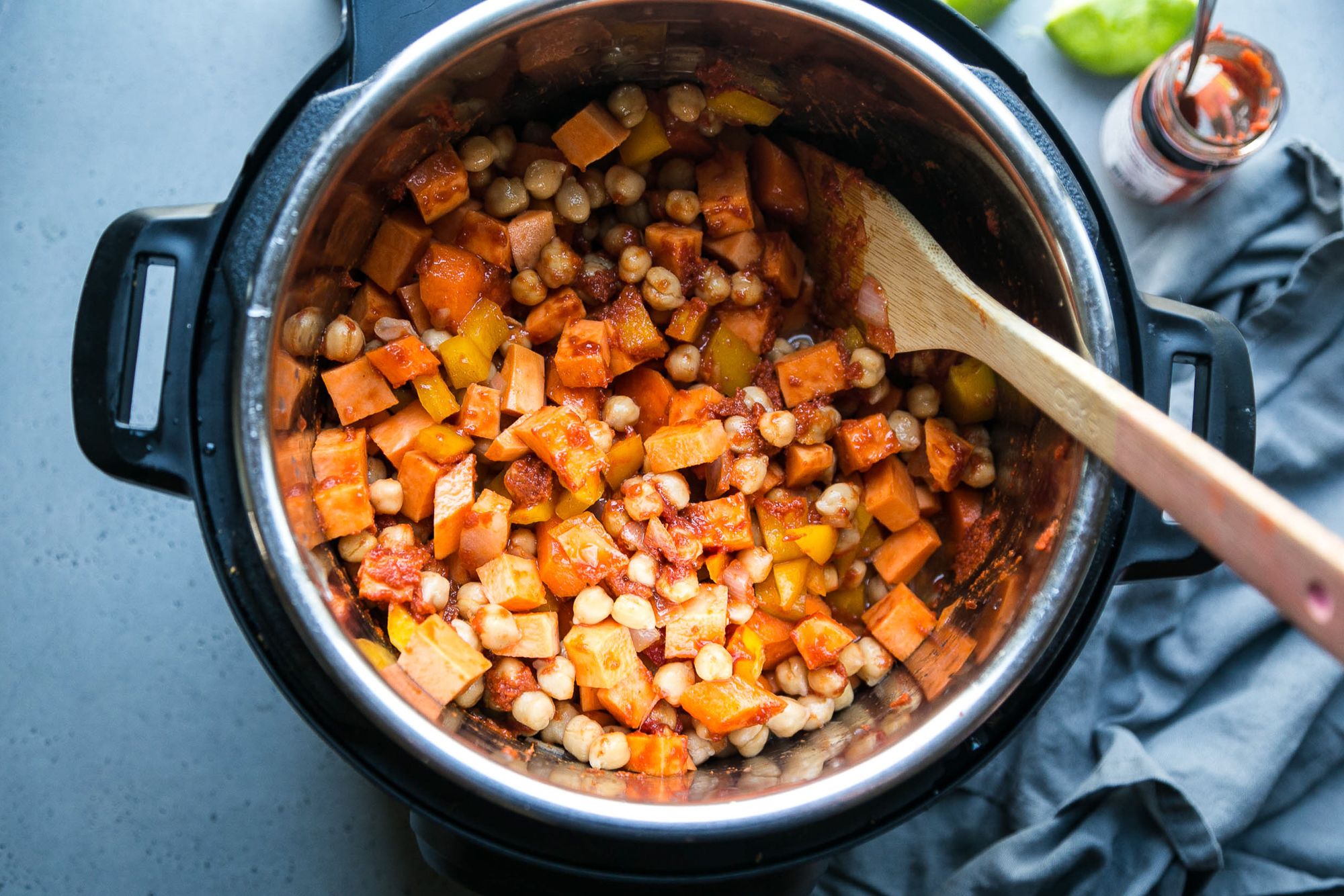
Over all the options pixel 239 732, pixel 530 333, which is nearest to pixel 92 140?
pixel 530 333

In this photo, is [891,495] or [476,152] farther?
[891,495]

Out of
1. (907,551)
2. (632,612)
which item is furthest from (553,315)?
(907,551)

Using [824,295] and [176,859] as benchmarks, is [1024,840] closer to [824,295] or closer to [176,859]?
[824,295]

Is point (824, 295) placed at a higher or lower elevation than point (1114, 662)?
higher

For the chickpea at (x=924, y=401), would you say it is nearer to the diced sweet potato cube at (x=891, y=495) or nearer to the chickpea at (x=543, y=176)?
the diced sweet potato cube at (x=891, y=495)

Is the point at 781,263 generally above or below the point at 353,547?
above

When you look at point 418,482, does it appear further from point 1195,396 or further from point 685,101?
point 1195,396

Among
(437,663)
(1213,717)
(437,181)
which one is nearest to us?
(437,663)
